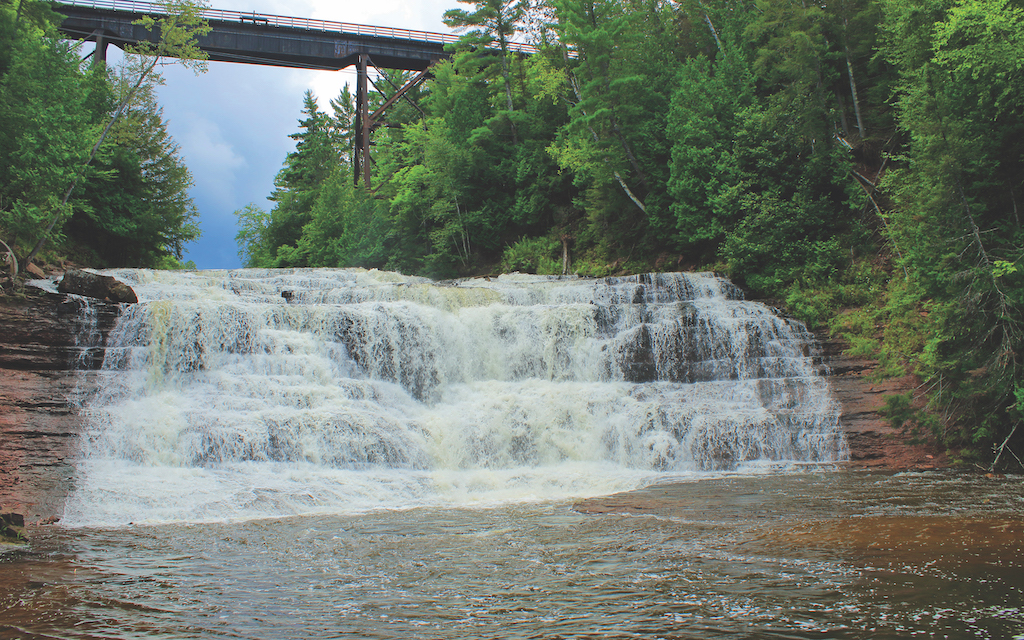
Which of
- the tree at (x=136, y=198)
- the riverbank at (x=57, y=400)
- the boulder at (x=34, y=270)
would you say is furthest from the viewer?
the tree at (x=136, y=198)

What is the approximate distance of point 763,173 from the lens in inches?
778

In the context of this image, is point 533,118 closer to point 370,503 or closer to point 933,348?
point 933,348

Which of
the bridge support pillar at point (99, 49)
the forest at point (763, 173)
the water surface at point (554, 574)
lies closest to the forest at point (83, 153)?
the bridge support pillar at point (99, 49)

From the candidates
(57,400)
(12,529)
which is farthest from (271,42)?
(12,529)

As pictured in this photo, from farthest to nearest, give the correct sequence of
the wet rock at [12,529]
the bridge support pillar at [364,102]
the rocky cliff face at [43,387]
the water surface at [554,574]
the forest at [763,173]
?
the bridge support pillar at [364,102] → the forest at [763,173] → the rocky cliff face at [43,387] → the wet rock at [12,529] → the water surface at [554,574]

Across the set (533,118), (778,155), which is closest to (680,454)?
(778,155)

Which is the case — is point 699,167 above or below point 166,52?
below

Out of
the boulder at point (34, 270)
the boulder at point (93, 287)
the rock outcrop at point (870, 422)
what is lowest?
the rock outcrop at point (870, 422)

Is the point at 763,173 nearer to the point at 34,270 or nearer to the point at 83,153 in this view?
the point at 83,153

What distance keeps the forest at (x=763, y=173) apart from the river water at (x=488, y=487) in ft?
7.10

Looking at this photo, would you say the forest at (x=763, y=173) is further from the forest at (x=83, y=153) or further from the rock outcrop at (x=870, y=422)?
the forest at (x=83, y=153)

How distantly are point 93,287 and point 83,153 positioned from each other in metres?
Result: 5.88

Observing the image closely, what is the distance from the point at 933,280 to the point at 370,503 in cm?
1057

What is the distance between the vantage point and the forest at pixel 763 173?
37.9 feet
